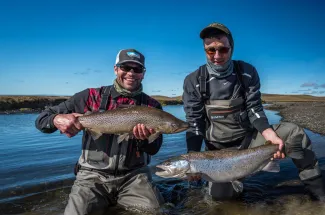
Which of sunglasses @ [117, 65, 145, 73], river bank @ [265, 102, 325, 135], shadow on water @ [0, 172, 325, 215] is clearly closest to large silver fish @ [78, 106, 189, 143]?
sunglasses @ [117, 65, 145, 73]

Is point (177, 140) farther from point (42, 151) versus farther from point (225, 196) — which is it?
point (225, 196)

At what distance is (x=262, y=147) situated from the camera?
433cm

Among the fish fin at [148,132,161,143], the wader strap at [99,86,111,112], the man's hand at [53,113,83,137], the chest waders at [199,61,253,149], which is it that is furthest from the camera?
the chest waders at [199,61,253,149]

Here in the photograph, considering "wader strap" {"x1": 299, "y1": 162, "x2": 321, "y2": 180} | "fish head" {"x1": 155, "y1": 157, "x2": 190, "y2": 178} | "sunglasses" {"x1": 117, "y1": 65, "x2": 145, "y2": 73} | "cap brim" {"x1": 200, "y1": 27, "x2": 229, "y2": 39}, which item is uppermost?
"cap brim" {"x1": 200, "y1": 27, "x2": 229, "y2": 39}

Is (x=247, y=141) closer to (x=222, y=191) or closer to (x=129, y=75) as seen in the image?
(x=222, y=191)

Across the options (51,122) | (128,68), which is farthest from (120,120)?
(51,122)

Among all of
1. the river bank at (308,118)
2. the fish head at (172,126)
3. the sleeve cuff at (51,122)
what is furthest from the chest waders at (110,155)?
the river bank at (308,118)

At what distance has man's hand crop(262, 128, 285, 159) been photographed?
4301mm

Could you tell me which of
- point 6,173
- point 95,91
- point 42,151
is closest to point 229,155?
point 95,91

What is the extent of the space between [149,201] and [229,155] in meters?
1.48

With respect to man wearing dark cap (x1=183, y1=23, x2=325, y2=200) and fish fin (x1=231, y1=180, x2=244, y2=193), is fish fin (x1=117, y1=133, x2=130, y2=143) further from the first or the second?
fish fin (x1=231, y1=180, x2=244, y2=193)

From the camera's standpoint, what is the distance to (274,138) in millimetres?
4441

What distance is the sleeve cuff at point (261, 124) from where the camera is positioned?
4723 millimetres

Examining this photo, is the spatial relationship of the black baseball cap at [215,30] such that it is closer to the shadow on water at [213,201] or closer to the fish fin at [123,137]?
the fish fin at [123,137]
